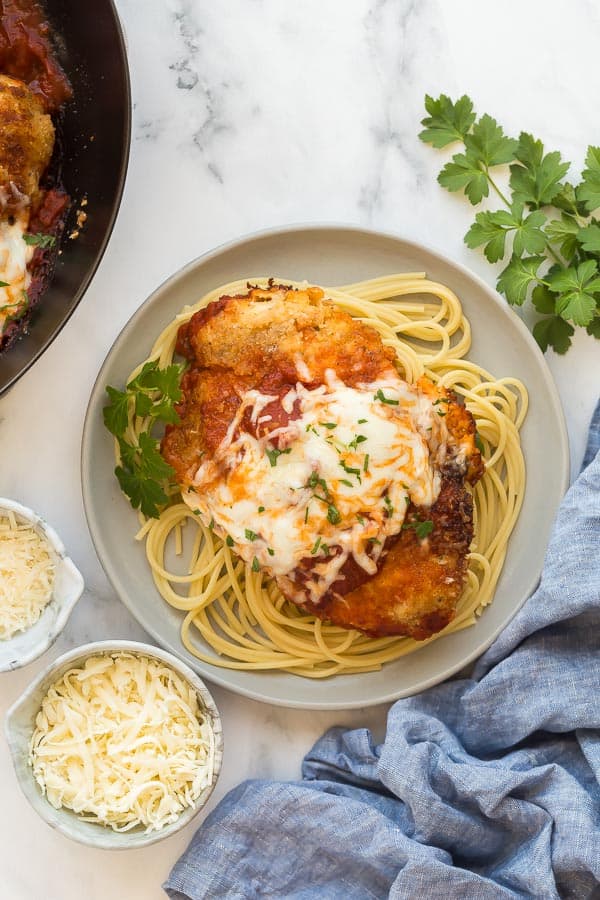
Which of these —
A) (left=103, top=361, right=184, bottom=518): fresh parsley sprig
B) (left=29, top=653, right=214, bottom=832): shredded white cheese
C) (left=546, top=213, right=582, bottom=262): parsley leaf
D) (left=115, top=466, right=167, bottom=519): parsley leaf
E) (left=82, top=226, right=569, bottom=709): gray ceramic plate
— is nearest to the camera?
(left=29, top=653, right=214, bottom=832): shredded white cheese

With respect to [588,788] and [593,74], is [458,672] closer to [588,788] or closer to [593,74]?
[588,788]

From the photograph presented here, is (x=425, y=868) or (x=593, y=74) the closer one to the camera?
(x=425, y=868)

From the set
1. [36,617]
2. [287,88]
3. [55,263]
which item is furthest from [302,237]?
[36,617]

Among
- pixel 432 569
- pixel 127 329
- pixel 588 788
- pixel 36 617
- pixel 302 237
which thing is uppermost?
pixel 302 237

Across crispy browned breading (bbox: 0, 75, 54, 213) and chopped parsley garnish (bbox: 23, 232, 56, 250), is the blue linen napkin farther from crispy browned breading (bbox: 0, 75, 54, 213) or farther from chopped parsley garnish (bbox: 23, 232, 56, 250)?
crispy browned breading (bbox: 0, 75, 54, 213)

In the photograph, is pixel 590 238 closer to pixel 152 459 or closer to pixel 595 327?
pixel 595 327

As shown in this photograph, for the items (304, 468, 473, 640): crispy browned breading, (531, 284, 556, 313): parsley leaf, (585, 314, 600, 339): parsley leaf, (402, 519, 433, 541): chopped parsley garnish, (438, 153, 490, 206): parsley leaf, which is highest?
(438, 153, 490, 206): parsley leaf

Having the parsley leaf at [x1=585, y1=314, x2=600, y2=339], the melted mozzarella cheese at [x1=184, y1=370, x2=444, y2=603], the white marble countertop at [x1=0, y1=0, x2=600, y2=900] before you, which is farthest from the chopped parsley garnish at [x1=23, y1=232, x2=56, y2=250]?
the parsley leaf at [x1=585, y1=314, x2=600, y2=339]
